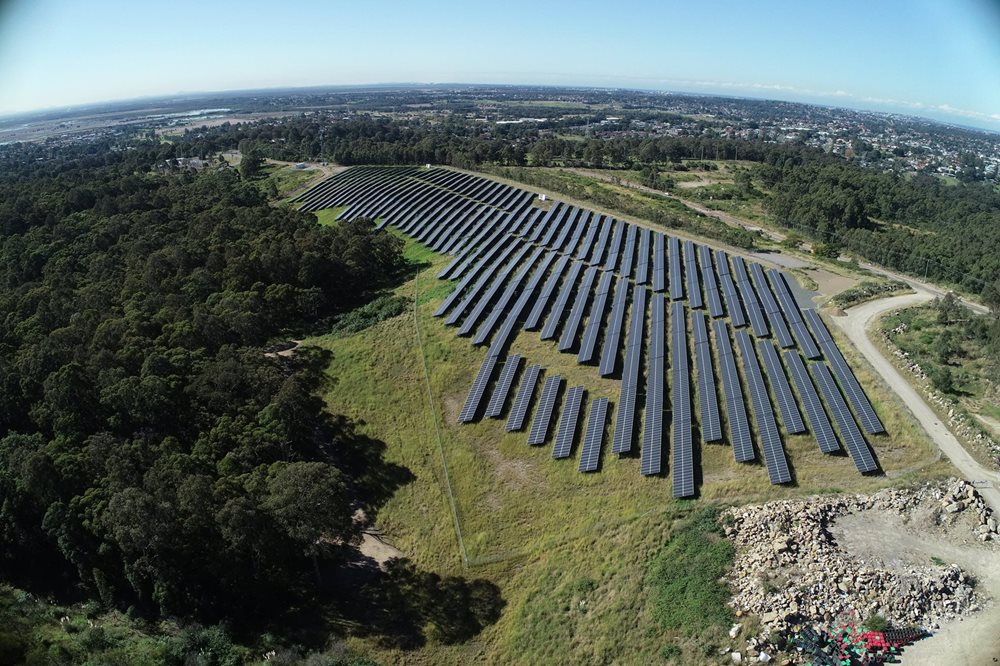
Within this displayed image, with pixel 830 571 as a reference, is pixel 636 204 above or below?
above

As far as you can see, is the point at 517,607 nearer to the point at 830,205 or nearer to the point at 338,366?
the point at 338,366

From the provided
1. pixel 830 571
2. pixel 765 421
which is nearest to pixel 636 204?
pixel 765 421

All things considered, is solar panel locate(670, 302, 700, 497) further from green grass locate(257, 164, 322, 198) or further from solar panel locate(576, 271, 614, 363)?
green grass locate(257, 164, 322, 198)

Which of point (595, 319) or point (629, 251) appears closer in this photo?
point (595, 319)

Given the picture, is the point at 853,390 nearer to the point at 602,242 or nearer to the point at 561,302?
the point at 561,302

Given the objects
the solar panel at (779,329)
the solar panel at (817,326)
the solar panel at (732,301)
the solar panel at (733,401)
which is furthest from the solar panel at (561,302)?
the solar panel at (817,326)

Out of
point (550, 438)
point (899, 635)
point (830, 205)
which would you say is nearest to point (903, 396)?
point (899, 635)
